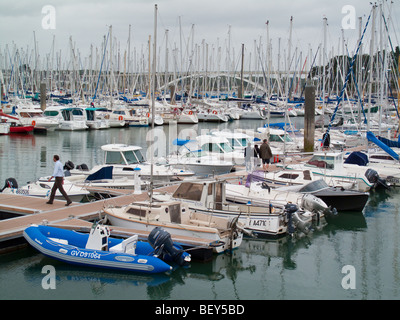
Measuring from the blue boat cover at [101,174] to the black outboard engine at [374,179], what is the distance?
39.5 feet

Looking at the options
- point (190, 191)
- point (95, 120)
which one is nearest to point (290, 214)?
point (190, 191)

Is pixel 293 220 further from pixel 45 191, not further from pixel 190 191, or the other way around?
pixel 45 191

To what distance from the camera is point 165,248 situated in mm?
13602

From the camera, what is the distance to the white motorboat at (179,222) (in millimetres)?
14781

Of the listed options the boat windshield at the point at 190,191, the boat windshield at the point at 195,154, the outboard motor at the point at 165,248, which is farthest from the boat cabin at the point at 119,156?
the outboard motor at the point at 165,248

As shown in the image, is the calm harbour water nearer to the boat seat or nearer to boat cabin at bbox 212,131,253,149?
the boat seat

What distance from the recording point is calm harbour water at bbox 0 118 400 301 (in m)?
12.5

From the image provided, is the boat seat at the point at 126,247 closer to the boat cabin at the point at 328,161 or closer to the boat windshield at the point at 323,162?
the boat windshield at the point at 323,162

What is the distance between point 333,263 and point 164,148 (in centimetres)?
2816

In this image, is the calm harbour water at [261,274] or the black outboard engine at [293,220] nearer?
the calm harbour water at [261,274]

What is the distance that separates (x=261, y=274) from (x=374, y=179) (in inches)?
521

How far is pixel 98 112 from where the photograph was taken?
65.9 meters
